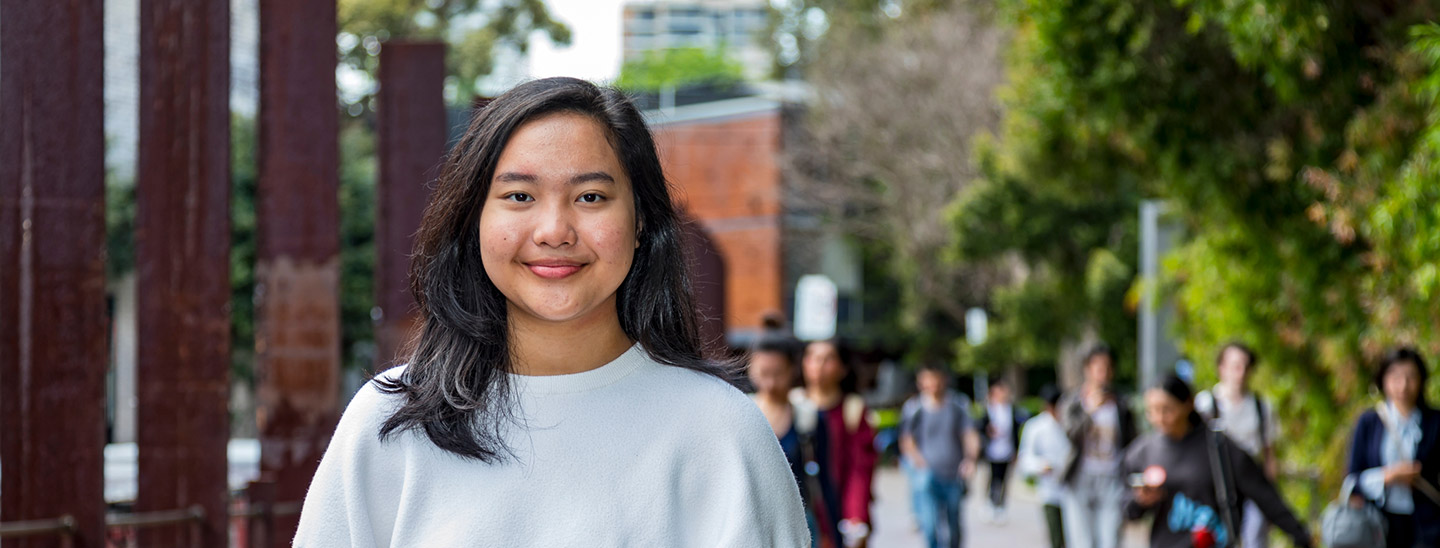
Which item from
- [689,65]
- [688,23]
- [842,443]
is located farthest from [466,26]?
[688,23]

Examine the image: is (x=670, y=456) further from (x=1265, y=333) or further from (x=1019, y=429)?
(x=1019, y=429)

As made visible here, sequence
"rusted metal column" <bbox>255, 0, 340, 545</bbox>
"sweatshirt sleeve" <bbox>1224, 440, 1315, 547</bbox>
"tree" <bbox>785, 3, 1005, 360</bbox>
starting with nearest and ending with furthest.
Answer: "sweatshirt sleeve" <bbox>1224, 440, 1315, 547</bbox>, "rusted metal column" <bbox>255, 0, 340, 545</bbox>, "tree" <bbox>785, 3, 1005, 360</bbox>

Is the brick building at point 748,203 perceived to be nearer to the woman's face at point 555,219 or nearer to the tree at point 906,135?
the tree at point 906,135

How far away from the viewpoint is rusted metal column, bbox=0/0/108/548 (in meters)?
5.03

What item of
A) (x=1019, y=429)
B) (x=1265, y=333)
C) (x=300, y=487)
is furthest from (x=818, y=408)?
(x=1019, y=429)

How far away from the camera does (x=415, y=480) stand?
6.40ft

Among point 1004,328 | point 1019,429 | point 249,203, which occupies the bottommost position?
point 1019,429

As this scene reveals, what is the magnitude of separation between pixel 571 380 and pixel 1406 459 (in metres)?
6.23

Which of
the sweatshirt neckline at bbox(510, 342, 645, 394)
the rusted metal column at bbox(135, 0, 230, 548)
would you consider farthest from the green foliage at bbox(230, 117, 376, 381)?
the sweatshirt neckline at bbox(510, 342, 645, 394)

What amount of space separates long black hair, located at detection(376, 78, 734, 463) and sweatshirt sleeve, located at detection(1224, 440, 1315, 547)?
475cm

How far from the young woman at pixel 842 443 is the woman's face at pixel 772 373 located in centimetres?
81

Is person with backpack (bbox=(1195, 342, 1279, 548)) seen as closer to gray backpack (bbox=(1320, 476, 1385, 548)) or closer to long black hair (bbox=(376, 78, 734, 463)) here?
gray backpack (bbox=(1320, 476, 1385, 548))

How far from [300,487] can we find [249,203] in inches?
677

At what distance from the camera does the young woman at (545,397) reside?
1.95m
